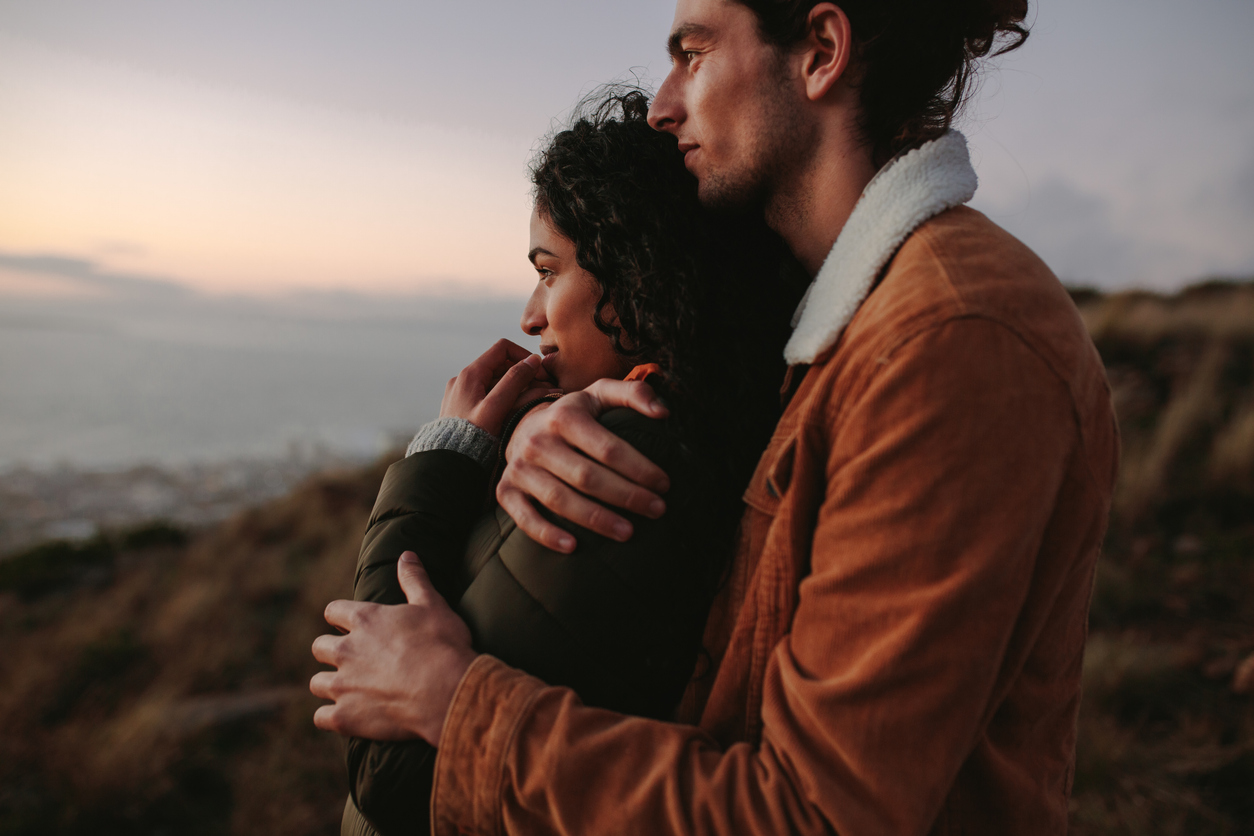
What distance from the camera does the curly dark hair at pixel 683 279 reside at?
4.10 feet

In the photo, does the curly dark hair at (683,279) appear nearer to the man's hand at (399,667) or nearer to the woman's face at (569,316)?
the woman's face at (569,316)

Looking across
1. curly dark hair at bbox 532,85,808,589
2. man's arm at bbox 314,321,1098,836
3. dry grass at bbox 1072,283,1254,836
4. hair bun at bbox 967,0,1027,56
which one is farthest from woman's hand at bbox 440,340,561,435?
dry grass at bbox 1072,283,1254,836

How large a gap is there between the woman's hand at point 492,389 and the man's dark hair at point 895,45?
1.01m

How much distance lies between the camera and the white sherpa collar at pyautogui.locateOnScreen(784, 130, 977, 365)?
1.10 meters

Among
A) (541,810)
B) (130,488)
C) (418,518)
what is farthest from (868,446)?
(130,488)

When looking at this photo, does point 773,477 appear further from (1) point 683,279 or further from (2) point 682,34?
(2) point 682,34

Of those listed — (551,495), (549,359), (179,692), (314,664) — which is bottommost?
(314,664)

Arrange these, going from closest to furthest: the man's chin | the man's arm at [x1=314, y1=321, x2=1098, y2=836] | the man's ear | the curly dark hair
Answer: the man's arm at [x1=314, y1=321, x2=1098, y2=836]
the curly dark hair
the man's ear
the man's chin

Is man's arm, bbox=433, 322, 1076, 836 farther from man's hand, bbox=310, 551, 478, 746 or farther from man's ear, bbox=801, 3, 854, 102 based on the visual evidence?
man's ear, bbox=801, 3, 854, 102

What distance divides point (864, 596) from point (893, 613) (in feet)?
0.14

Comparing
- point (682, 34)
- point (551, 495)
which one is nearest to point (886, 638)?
point (551, 495)

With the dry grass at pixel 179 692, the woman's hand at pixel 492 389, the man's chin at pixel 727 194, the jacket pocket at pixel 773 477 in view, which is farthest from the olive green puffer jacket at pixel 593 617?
the dry grass at pixel 179 692

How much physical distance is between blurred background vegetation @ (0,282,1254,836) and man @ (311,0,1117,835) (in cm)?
A: 323

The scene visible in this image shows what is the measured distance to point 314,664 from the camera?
6.69m
